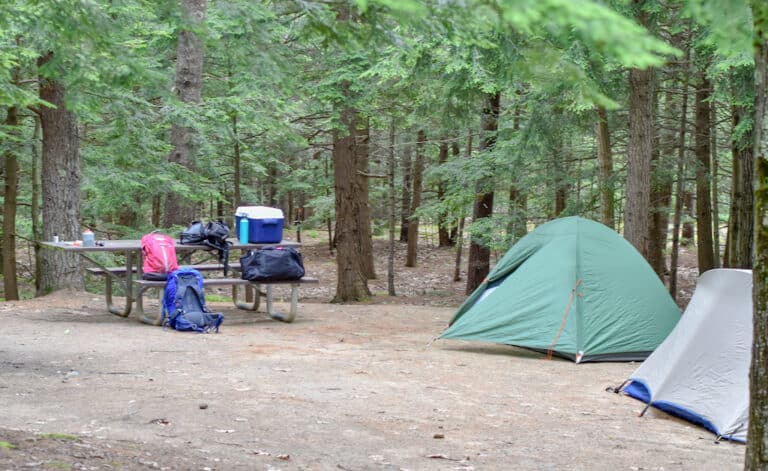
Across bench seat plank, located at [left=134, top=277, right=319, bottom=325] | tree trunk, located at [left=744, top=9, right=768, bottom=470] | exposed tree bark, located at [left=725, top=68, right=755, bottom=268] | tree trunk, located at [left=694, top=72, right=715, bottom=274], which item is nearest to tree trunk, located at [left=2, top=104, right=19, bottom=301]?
bench seat plank, located at [left=134, top=277, right=319, bottom=325]

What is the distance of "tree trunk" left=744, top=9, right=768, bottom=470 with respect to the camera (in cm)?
382

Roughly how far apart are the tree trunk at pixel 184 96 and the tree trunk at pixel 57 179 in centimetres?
211

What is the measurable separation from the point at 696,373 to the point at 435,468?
286cm

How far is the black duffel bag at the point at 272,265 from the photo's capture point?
10.3m

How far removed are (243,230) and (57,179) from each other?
135 inches

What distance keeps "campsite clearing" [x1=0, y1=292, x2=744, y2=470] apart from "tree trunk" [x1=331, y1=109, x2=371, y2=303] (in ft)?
17.9

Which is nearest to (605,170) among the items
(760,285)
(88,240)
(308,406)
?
(88,240)

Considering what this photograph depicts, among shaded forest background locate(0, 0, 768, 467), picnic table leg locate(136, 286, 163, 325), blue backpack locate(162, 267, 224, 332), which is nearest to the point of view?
shaded forest background locate(0, 0, 768, 467)

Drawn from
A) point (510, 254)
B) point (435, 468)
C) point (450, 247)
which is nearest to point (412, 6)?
point (435, 468)

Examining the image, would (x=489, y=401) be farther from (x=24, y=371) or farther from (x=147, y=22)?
(x=147, y=22)

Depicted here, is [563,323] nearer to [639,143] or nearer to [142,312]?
[639,143]

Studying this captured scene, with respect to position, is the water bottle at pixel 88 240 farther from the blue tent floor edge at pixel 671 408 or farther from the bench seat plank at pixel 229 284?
the blue tent floor edge at pixel 671 408

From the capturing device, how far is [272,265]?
10.4 meters

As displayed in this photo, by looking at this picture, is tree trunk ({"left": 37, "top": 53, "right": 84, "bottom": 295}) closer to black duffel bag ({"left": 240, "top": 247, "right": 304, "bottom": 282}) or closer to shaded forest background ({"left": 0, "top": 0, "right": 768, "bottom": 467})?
shaded forest background ({"left": 0, "top": 0, "right": 768, "bottom": 467})
